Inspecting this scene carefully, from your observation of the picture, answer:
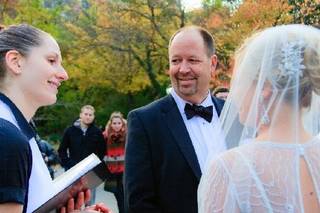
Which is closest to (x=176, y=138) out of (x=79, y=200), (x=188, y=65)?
(x=188, y=65)

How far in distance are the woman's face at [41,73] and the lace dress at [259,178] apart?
77cm

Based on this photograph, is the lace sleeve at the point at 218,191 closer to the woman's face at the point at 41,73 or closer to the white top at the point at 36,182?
the white top at the point at 36,182

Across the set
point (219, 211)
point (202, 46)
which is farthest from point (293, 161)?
point (202, 46)

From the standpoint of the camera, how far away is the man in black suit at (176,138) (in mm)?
3057

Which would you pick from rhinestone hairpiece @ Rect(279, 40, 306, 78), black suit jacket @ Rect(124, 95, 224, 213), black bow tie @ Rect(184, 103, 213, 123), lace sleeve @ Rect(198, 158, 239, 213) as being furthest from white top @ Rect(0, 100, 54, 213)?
black bow tie @ Rect(184, 103, 213, 123)

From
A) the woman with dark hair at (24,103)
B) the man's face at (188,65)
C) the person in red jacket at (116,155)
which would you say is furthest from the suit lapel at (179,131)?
the person in red jacket at (116,155)

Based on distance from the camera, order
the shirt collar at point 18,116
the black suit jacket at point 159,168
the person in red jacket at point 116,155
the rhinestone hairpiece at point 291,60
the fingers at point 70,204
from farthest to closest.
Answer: the person in red jacket at point 116,155
the black suit jacket at point 159,168
the fingers at point 70,204
the shirt collar at point 18,116
the rhinestone hairpiece at point 291,60

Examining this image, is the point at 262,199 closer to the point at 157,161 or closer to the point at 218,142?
the point at 218,142

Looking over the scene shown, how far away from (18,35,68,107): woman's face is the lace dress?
0.77 metres

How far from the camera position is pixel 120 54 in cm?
→ 2219

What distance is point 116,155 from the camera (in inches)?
314

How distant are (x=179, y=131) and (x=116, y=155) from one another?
4.89 metres

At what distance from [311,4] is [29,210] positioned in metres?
11.9

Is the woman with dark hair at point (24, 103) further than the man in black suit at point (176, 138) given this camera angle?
No
